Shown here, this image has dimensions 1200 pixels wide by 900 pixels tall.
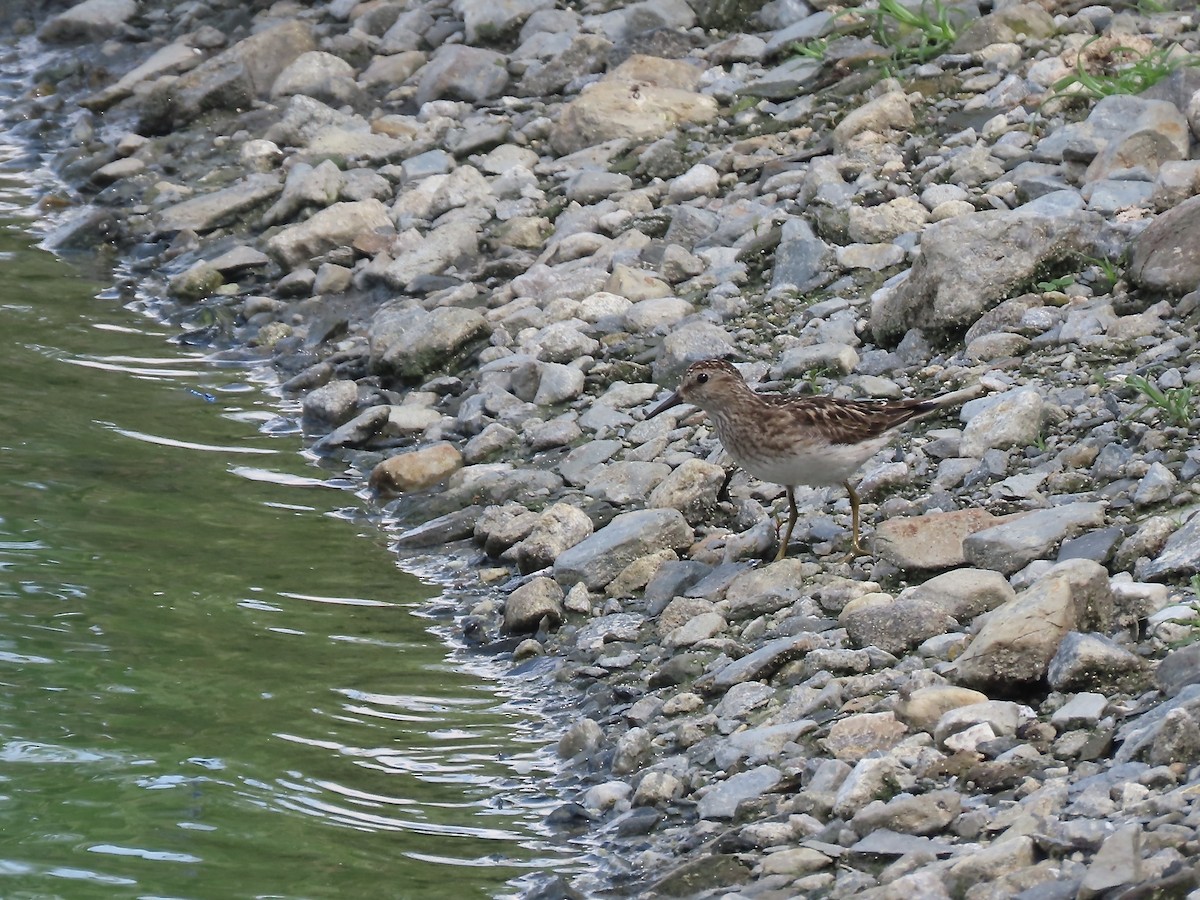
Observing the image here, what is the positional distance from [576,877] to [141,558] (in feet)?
11.0

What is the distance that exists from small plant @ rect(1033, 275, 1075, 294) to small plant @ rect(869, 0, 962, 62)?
3.43m

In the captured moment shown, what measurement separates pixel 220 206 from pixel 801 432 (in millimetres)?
7311

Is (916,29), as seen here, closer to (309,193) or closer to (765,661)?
(309,193)

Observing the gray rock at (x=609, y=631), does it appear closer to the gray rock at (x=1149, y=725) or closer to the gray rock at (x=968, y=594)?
the gray rock at (x=968, y=594)

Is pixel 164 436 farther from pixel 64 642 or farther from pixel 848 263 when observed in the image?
pixel 848 263

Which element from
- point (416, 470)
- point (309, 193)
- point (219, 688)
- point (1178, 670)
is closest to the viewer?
point (1178, 670)

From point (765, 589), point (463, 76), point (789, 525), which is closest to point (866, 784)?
point (765, 589)

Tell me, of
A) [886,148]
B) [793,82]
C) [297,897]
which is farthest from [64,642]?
[793,82]

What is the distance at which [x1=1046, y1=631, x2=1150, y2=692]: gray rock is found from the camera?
555 cm

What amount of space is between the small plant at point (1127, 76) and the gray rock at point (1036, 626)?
Result: 5060 millimetres

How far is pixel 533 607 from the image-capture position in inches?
303

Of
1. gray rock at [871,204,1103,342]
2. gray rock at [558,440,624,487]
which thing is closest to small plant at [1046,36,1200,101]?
gray rock at [871,204,1103,342]

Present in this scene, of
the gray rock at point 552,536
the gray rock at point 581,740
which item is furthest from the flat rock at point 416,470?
the gray rock at point 581,740

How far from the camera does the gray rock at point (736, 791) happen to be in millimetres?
5754
